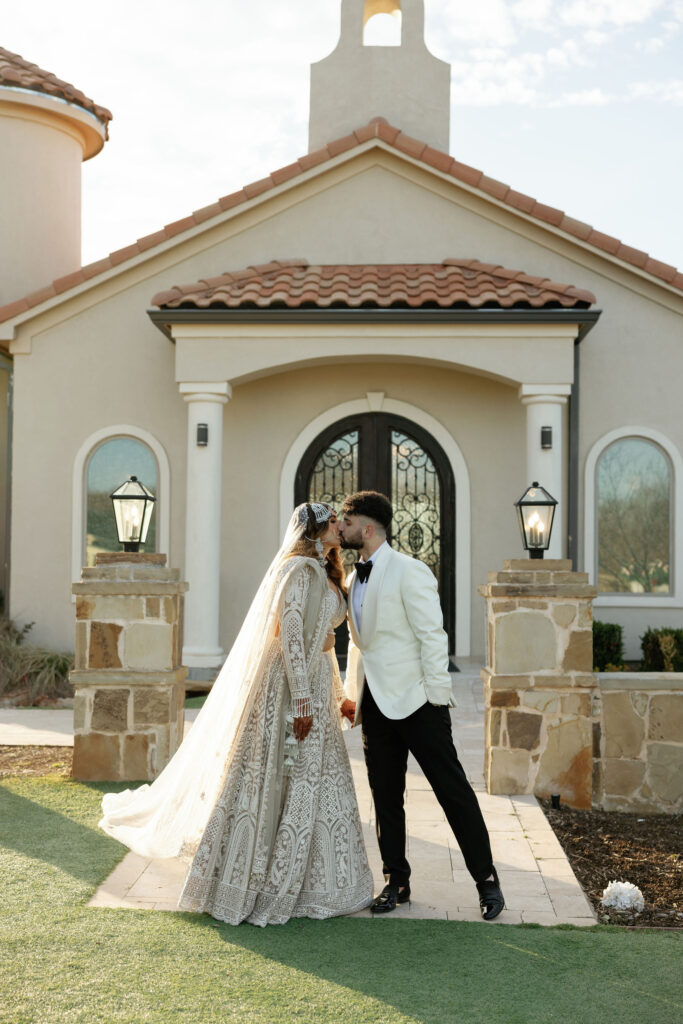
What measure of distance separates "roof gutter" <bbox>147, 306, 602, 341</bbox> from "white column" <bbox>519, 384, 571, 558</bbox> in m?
0.72

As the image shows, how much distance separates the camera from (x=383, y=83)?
14.3 meters

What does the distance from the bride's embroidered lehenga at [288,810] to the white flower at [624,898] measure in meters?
1.14

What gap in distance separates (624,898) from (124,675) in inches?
142

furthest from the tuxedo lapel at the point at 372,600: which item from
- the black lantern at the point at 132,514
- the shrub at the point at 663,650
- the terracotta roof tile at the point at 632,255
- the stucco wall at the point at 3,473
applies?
the stucco wall at the point at 3,473

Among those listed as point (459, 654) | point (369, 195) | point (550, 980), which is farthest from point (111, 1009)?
point (369, 195)

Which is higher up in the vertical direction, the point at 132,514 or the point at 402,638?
the point at 132,514

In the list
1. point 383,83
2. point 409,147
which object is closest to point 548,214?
point 409,147

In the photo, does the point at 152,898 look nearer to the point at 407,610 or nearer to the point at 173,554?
the point at 407,610

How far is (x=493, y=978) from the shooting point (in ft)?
13.2

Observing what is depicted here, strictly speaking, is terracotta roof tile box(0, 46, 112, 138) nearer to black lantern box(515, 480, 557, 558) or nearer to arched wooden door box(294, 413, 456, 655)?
arched wooden door box(294, 413, 456, 655)

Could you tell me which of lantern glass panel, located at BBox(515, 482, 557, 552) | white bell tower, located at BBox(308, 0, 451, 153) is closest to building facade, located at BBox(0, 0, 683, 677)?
white bell tower, located at BBox(308, 0, 451, 153)

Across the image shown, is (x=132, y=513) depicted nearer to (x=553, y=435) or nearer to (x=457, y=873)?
(x=457, y=873)

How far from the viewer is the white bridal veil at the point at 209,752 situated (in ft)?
15.6

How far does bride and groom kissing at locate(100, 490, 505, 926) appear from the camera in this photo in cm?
457
